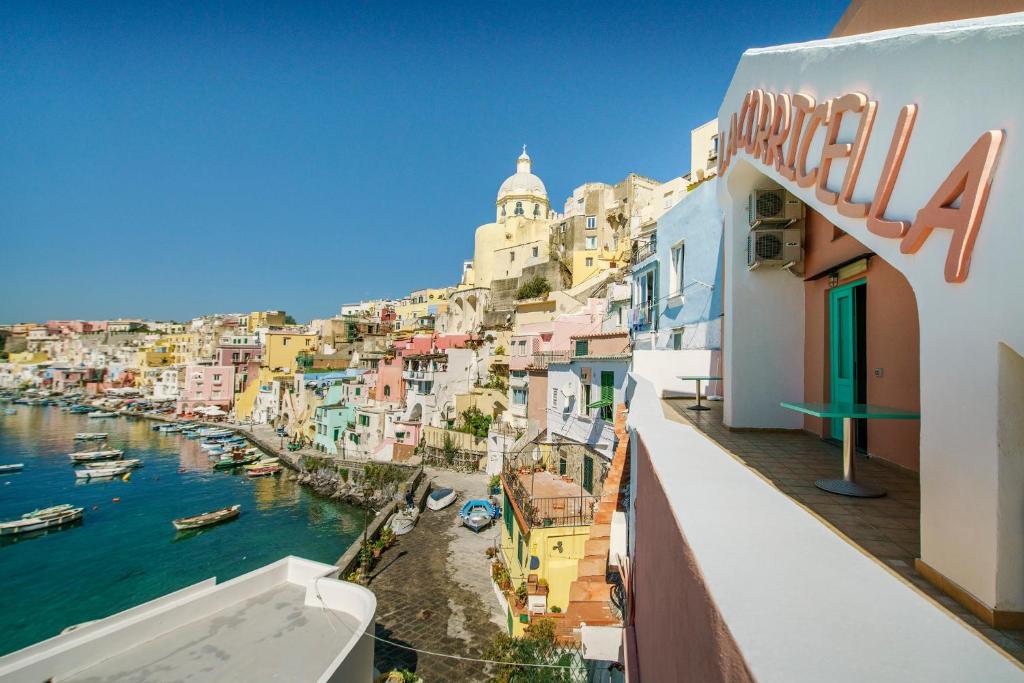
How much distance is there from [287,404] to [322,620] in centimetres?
4041

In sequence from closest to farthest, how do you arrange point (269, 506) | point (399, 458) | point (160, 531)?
point (160, 531) < point (269, 506) < point (399, 458)

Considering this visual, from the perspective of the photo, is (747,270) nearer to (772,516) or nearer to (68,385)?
(772,516)

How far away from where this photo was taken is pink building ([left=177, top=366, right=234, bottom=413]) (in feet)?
185

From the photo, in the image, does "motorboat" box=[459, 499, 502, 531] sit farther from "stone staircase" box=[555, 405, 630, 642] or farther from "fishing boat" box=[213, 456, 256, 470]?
"fishing boat" box=[213, 456, 256, 470]

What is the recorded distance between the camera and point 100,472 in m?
34.8

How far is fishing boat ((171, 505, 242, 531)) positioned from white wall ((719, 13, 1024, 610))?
31645 mm

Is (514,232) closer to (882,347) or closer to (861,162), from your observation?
(882,347)

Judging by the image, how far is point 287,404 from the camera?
146ft

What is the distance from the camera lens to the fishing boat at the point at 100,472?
34.6 m

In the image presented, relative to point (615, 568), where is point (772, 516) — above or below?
above

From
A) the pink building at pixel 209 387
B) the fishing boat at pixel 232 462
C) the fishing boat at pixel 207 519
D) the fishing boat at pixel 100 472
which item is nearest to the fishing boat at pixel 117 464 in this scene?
the fishing boat at pixel 100 472

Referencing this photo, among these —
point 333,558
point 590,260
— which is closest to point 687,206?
point 333,558

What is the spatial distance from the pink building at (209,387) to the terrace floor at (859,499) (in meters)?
63.5

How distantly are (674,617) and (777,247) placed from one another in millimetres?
5017
